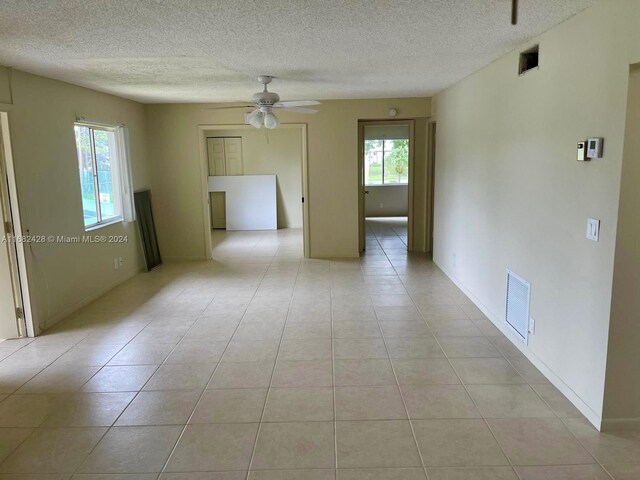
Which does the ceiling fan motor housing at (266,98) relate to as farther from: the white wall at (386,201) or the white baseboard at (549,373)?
the white wall at (386,201)

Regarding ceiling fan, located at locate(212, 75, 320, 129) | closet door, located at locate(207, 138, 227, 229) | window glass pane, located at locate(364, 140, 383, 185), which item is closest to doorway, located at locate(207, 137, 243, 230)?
closet door, located at locate(207, 138, 227, 229)

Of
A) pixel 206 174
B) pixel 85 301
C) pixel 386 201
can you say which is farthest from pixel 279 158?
pixel 85 301

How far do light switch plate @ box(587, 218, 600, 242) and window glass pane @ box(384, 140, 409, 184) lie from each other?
914 cm

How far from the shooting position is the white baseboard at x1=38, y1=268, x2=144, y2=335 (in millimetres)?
4270

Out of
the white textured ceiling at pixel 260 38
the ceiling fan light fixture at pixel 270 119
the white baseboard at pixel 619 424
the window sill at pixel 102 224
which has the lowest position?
the white baseboard at pixel 619 424

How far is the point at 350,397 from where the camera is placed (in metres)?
2.87

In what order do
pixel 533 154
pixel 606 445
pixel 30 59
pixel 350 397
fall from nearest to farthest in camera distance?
pixel 606 445 → pixel 350 397 → pixel 533 154 → pixel 30 59

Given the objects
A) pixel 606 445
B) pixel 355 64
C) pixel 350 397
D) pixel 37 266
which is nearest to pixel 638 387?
pixel 606 445

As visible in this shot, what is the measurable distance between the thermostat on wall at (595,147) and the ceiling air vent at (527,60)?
3.59ft

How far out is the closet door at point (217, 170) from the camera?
32.3 feet

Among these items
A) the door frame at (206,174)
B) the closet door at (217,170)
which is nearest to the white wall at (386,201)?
the closet door at (217,170)

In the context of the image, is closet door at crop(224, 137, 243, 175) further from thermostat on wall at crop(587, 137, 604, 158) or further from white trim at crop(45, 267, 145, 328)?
thermostat on wall at crop(587, 137, 604, 158)

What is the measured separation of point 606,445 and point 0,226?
4394mm

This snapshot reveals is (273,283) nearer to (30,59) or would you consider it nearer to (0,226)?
(0,226)
